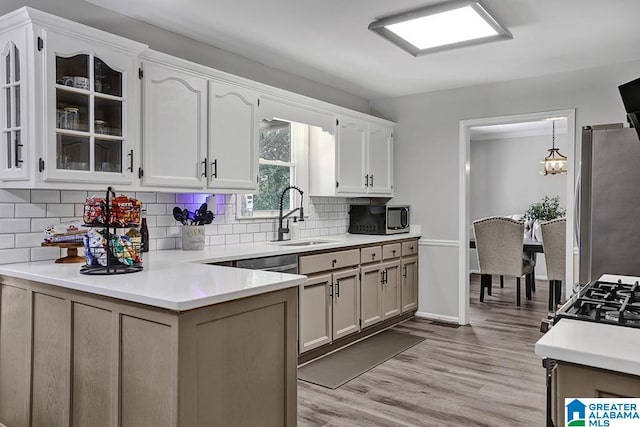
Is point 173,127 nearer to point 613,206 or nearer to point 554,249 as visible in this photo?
point 613,206

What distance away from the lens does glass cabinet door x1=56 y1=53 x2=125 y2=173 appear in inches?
91.6

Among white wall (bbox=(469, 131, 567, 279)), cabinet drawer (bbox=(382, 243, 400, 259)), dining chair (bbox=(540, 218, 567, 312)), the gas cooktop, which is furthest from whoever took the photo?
white wall (bbox=(469, 131, 567, 279))

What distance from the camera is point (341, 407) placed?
2.86 meters

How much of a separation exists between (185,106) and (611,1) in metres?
2.60

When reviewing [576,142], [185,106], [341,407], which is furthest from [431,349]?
[185,106]

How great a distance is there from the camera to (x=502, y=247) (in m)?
5.64

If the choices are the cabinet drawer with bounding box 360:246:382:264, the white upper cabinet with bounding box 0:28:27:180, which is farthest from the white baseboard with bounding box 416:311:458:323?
the white upper cabinet with bounding box 0:28:27:180

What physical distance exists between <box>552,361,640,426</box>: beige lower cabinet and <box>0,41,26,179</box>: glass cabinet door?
237 cm

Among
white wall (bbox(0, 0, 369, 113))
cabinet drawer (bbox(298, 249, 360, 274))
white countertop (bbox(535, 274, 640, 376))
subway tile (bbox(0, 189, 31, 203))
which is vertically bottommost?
cabinet drawer (bbox(298, 249, 360, 274))

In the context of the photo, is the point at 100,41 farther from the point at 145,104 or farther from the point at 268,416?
the point at 268,416

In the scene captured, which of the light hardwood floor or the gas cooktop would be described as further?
the light hardwood floor

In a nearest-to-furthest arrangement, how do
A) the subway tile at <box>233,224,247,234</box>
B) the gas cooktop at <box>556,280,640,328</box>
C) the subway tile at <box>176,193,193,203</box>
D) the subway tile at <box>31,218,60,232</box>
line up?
the gas cooktop at <box>556,280,640,328</box> < the subway tile at <box>31,218,60,232</box> < the subway tile at <box>176,193,193,203</box> < the subway tile at <box>233,224,247,234</box>

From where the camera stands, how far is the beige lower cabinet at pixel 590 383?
1015mm

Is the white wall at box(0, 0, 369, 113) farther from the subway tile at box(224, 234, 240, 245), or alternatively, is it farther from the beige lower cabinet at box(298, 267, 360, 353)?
the beige lower cabinet at box(298, 267, 360, 353)
